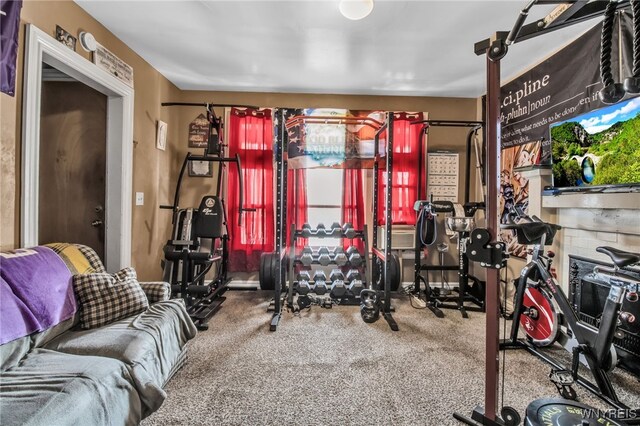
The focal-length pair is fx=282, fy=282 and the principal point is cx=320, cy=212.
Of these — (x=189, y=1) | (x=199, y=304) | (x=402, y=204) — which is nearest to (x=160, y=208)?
(x=199, y=304)

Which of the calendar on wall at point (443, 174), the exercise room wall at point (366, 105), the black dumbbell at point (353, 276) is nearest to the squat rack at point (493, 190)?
the black dumbbell at point (353, 276)

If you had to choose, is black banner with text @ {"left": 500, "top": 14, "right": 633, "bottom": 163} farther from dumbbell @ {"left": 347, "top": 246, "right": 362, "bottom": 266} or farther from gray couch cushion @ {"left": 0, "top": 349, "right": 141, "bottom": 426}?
gray couch cushion @ {"left": 0, "top": 349, "right": 141, "bottom": 426}

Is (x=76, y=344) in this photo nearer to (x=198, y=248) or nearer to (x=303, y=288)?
(x=198, y=248)

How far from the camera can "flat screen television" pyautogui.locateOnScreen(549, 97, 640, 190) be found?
187 cm

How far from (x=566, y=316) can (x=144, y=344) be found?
8.91 ft

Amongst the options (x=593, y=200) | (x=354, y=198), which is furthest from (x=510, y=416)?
(x=354, y=198)

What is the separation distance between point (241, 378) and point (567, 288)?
2833 mm

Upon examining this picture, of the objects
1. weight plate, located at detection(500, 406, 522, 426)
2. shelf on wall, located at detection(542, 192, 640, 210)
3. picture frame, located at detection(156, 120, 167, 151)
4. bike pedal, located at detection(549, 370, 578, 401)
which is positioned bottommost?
bike pedal, located at detection(549, 370, 578, 401)

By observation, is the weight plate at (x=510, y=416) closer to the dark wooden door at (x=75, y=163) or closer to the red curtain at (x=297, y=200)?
the red curtain at (x=297, y=200)

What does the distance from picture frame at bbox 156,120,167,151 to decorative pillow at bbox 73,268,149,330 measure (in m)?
1.96

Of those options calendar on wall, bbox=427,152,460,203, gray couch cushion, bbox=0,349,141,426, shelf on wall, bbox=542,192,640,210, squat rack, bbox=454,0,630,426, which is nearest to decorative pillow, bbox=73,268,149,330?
gray couch cushion, bbox=0,349,141,426

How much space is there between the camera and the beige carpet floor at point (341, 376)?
1.59 meters

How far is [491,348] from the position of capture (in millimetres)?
1364

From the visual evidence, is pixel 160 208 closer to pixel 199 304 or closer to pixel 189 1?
pixel 199 304
